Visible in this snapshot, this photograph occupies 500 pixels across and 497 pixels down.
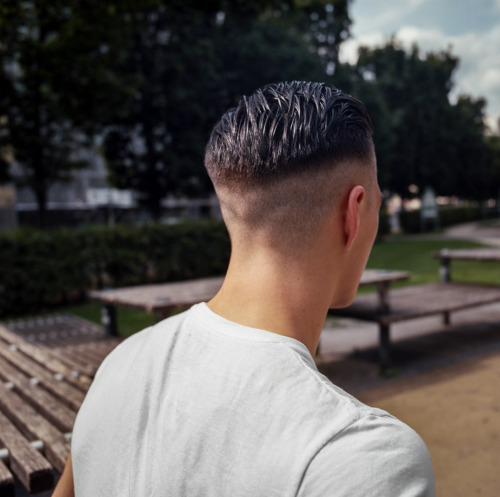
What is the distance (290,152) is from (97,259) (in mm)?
10823

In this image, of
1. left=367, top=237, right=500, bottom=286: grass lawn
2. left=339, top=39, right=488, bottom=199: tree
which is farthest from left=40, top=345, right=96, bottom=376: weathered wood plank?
left=339, top=39, right=488, bottom=199: tree

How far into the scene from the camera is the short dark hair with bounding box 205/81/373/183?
1021 millimetres

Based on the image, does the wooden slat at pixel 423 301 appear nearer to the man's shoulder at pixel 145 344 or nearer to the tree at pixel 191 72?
the man's shoulder at pixel 145 344

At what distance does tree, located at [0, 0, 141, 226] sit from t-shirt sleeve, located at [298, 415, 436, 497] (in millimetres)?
13499

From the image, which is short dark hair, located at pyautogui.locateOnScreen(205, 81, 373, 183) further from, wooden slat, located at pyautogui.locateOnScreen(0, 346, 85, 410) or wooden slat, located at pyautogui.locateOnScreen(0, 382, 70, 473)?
wooden slat, located at pyautogui.locateOnScreen(0, 346, 85, 410)

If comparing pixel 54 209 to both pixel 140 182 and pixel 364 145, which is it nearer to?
pixel 140 182

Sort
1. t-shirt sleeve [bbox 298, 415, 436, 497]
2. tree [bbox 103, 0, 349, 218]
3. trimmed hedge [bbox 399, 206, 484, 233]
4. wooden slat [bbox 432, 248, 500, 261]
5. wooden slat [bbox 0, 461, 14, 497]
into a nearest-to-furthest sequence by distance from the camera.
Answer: t-shirt sleeve [bbox 298, 415, 436, 497] < wooden slat [bbox 0, 461, 14, 497] < wooden slat [bbox 432, 248, 500, 261] < tree [bbox 103, 0, 349, 218] < trimmed hedge [bbox 399, 206, 484, 233]

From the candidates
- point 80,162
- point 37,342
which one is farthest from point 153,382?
point 80,162

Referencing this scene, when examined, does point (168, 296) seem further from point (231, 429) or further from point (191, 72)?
point (191, 72)

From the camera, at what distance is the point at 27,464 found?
2.12 m

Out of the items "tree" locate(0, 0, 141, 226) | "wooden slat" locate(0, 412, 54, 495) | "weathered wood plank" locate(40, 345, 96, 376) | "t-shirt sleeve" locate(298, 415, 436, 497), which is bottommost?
"weathered wood plank" locate(40, 345, 96, 376)

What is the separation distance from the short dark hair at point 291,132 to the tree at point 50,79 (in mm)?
12990

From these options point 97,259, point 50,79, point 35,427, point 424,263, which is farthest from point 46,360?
point 424,263

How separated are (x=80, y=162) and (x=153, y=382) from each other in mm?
17253
